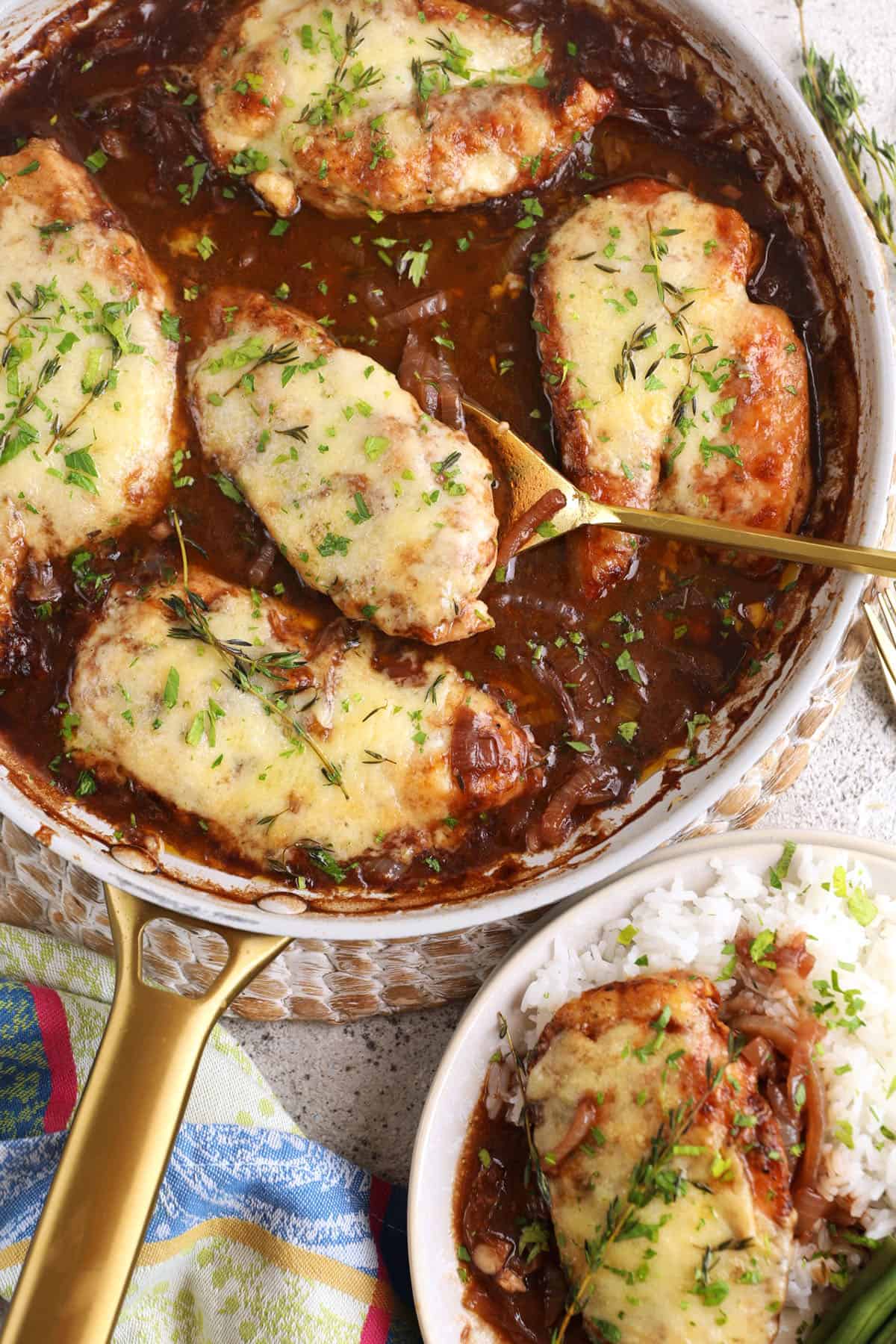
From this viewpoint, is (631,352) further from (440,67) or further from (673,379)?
(440,67)

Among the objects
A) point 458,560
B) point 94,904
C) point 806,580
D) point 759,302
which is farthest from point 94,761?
point 759,302

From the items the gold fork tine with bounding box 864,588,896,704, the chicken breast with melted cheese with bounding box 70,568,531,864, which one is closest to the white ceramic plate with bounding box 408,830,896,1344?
the chicken breast with melted cheese with bounding box 70,568,531,864

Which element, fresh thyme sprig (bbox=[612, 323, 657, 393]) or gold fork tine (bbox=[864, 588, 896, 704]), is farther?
gold fork tine (bbox=[864, 588, 896, 704])

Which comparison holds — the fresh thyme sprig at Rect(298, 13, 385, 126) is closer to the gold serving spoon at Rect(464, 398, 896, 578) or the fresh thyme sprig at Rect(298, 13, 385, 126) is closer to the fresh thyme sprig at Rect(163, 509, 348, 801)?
the gold serving spoon at Rect(464, 398, 896, 578)

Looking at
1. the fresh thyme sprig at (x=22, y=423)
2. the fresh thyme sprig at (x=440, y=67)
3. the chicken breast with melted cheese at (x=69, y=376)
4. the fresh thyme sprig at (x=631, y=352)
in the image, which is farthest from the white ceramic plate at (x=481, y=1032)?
the fresh thyme sprig at (x=440, y=67)

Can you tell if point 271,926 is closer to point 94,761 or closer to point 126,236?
point 94,761

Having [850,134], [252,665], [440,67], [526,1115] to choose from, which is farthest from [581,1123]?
[850,134]

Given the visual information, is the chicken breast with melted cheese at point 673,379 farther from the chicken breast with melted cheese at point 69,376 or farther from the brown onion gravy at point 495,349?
the chicken breast with melted cheese at point 69,376
